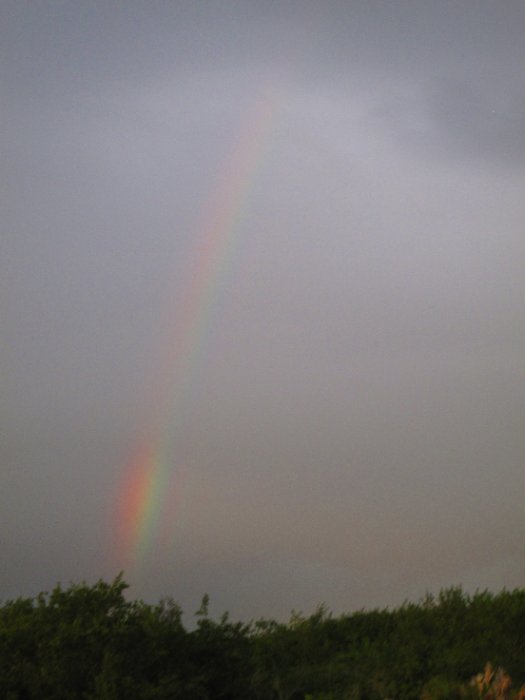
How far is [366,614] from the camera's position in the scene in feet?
58.8

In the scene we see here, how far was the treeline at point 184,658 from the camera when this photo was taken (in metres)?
13.0

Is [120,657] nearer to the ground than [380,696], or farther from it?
farther from it

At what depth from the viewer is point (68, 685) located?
514 inches

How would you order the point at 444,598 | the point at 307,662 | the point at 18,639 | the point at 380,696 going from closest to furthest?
the point at 380,696, the point at 18,639, the point at 307,662, the point at 444,598

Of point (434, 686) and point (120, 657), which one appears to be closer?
→ point (434, 686)

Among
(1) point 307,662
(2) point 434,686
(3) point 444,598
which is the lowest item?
(2) point 434,686

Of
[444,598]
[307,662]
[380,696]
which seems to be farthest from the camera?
[444,598]

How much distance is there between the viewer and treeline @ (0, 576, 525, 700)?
42.5 ft

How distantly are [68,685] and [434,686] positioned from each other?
4772mm

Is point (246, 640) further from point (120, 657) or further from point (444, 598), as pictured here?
point (444, 598)

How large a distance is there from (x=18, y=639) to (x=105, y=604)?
125 centimetres

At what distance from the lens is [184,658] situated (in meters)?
13.6

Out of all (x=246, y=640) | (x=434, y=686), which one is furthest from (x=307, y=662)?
(x=434, y=686)

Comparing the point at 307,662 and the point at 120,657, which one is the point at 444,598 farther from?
the point at 120,657
